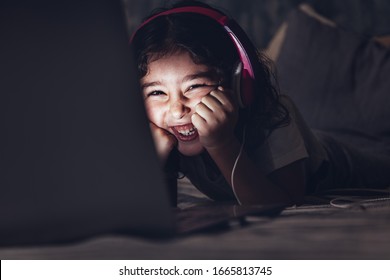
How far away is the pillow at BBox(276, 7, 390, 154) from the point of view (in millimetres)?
1312

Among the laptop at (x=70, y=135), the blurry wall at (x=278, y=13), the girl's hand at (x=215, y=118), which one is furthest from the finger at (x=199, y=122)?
the blurry wall at (x=278, y=13)

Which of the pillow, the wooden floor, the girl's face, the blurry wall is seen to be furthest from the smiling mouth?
the blurry wall

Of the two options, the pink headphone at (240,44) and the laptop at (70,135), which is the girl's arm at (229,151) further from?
the laptop at (70,135)

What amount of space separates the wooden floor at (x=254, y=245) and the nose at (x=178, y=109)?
21cm

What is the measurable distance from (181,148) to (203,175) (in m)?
0.07

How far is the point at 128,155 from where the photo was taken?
1.82 feet

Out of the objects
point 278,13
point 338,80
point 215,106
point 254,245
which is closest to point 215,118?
point 215,106

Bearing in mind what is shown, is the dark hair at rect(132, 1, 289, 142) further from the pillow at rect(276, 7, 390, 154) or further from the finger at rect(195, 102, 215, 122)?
the pillow at rect(276, 7, 390, 154)

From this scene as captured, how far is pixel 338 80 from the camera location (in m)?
1.36

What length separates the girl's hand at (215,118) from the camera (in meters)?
0.79

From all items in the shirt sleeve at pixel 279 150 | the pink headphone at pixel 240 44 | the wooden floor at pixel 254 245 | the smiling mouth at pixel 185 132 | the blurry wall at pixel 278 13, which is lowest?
the wooden floor at pixel 254 245
